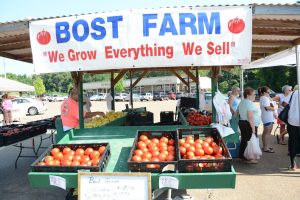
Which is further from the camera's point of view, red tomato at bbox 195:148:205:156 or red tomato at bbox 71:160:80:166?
red tomato at bbox 195:148:205:156

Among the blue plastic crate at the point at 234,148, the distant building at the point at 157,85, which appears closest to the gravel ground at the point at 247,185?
the blue plastic crate at the point at 234,148

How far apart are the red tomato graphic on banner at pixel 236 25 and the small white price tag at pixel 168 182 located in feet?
7.09

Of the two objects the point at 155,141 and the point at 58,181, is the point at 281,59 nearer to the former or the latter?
the point at 155,141

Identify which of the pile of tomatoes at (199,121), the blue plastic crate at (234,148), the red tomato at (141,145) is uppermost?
the pile of tomatoes at (199,121)

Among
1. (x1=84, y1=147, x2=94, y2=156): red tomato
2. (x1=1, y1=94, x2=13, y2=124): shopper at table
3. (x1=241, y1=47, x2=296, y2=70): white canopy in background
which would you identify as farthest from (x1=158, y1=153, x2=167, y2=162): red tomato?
(x1=1, y1=94, x2=13, y2=124): shopper at table

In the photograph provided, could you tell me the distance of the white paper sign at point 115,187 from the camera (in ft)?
10.8

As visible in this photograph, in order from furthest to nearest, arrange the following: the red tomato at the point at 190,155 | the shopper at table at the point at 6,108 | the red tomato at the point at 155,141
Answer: the shopper at table at the point at 6,108 → the red tomato at the point at 155,141 → the red tomato at the point at 190,155

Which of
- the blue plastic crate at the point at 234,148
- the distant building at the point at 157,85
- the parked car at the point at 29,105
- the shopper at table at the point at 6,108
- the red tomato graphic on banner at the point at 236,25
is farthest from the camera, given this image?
the distant building at the point at 157,85

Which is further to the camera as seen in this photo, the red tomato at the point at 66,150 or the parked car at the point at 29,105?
the parked car at the point at 29,105

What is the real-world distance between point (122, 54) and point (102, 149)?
1.37 metres

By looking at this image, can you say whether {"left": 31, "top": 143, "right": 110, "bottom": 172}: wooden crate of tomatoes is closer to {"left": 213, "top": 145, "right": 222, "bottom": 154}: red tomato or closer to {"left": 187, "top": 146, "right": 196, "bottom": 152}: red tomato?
{"left": 187, "top": 146, "right": 196, "bottom": 152}: red tomato

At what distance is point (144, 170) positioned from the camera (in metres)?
3.47

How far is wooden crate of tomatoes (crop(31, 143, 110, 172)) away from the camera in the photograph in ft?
11.7

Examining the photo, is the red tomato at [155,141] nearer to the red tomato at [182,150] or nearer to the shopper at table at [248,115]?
the red tomato at [182,150]
